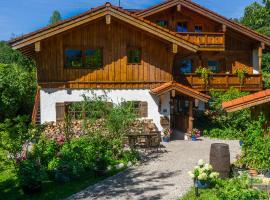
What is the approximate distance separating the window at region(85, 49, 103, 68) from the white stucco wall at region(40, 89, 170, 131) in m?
1.58

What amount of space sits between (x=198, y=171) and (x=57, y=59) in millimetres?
12222

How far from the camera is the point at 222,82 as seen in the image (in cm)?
2509

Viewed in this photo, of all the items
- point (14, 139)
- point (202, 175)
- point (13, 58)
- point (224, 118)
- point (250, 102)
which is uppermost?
point (13, 58)

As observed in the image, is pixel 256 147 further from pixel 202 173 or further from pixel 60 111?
pixel 60 111

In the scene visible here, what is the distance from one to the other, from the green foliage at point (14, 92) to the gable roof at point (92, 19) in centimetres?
657

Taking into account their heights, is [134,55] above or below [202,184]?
above

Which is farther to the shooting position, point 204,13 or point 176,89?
point 204,13

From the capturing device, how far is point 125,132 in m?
16.6

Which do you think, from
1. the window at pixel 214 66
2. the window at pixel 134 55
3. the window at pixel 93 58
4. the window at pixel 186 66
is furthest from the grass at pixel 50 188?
the window at pixel 214 66

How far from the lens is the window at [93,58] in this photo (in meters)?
20.9

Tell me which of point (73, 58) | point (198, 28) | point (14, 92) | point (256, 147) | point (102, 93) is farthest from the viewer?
point (198, 28)

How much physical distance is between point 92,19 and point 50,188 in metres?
10.7

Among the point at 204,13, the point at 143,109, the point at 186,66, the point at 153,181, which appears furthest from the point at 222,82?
the point at 153,181

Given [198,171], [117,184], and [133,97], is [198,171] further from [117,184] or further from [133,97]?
[133,97]
